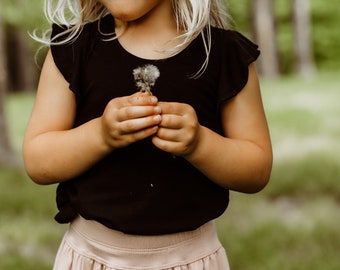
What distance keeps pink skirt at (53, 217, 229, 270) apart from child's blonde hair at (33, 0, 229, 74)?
1.49 ft

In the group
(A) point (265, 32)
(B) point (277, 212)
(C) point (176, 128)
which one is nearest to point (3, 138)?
(B) point (277, 212)

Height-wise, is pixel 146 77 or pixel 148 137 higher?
pixel 146 77

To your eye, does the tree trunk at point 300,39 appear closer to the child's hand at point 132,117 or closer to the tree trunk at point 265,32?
the tree trunk at point 265,32

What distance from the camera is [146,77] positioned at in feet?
6.21

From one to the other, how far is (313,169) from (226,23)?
428cm

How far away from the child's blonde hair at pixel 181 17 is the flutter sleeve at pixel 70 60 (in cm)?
2

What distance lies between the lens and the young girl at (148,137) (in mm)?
1941

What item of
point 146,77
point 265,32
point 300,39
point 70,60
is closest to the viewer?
point 146,77

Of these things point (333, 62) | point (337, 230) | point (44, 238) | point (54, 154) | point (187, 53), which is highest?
point (187, 53)

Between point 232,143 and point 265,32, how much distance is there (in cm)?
1697

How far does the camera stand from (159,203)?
1.95m

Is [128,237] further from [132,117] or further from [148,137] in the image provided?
[132,117]

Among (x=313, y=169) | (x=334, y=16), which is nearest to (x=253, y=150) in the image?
(x=313, y=169)

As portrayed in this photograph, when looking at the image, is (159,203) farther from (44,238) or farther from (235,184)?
(44,238)
